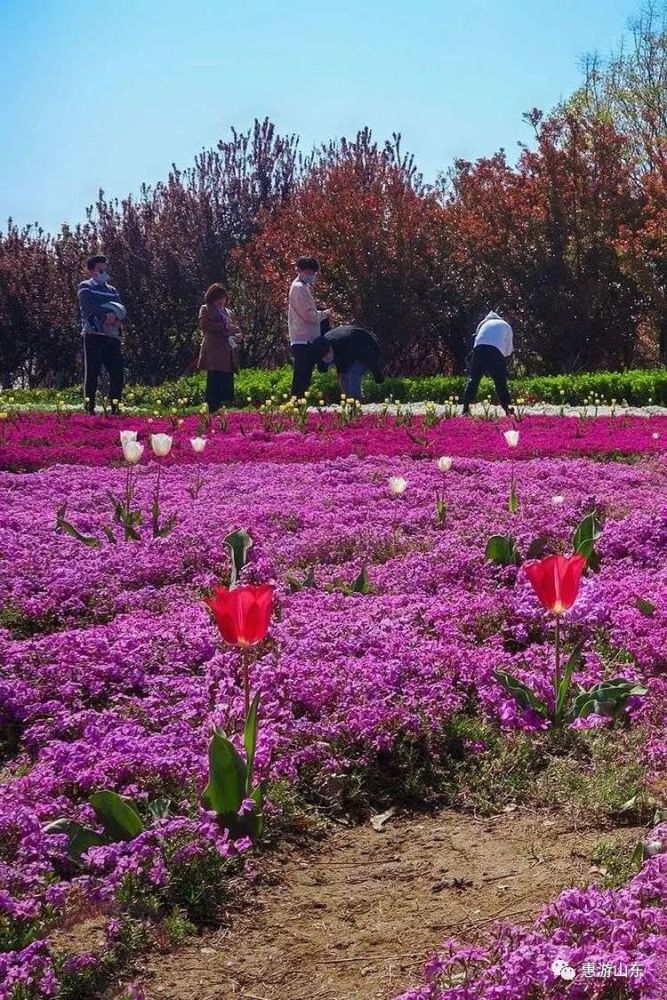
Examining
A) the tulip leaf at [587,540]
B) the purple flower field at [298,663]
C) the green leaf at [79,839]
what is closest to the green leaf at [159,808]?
the purple flower field at [298,663]

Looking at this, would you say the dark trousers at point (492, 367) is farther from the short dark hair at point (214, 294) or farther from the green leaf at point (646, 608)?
the green leaf at point (646, 608)

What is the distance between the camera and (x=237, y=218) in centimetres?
3400

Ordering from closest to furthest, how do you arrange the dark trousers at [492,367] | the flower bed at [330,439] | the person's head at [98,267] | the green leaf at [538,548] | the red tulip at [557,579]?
the red tulip at [557,579] < the green leaf at [538,548] < the flower bed at [330,439] < the dark trousers at [492,367] < the person's head at [98,267]

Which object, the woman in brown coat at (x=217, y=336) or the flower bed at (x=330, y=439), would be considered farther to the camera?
the woman in brown coat at (x=217, y=336)

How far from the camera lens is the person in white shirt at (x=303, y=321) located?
15.5 m

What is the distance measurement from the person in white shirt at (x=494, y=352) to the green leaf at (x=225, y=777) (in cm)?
1135

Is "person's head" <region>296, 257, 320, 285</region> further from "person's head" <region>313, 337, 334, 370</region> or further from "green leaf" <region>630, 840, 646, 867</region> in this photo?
"green leaf" <region>630, 840, 646, 867</region>

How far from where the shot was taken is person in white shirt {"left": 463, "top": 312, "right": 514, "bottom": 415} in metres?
14.4

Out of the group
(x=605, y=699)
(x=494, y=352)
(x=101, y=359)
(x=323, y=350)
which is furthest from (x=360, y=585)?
(x=101, y=359)

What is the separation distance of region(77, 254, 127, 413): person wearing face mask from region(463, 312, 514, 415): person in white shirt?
475 cm

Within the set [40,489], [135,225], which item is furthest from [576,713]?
[135,225]

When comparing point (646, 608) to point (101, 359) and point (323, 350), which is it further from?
point (101, 359)

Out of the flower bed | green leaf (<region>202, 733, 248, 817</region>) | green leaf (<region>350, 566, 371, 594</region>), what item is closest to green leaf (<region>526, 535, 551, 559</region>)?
green leaf (<region>350, 566, 371, 594</region>)

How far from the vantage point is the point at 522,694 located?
4145 millimetres
